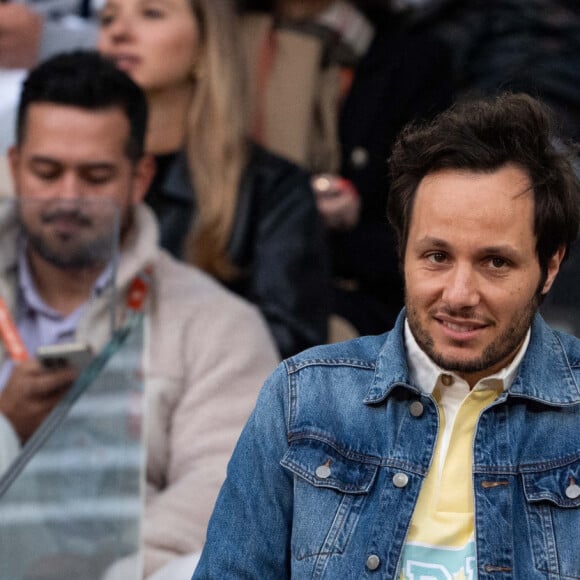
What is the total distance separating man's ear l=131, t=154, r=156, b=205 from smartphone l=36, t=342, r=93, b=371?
1.55 feet

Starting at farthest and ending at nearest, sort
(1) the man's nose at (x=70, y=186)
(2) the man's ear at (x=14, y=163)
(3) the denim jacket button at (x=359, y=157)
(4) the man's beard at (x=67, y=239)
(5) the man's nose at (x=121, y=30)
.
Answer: (3) the denim jacket button at (x=359, y=157), (5) the man's nose at (x=121, y=30), (2) the man's ear at (x=14, y=163), (1) the man's nose at (x=70, y=186), (4) the man's beard at (x=67, y=239)

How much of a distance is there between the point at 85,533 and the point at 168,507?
17cm

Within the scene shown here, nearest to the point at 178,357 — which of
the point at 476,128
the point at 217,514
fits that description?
the point at 217,514

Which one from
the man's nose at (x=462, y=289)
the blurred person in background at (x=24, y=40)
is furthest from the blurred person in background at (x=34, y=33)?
the man's nose at (x=462, y=289)

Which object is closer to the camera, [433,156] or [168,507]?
[433,156]

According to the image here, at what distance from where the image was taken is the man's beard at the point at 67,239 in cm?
221

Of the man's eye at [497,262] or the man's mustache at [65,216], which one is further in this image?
the man's mustache at [65,216]

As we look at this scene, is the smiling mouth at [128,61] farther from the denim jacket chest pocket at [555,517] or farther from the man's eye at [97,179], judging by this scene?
the denim jacket chest pocket at [555,517]

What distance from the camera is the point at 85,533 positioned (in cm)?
A: 202

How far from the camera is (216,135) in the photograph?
2846 mm

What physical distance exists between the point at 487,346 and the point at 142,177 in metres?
1.39

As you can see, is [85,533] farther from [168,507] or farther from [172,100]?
[172,100]

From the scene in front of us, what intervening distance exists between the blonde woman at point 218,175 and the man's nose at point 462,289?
1300mm

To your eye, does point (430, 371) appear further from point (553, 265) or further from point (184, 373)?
point (184, 373)
